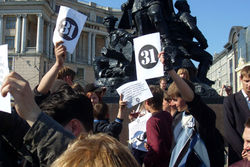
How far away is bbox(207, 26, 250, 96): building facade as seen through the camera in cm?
4256

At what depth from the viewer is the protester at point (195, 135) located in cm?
249

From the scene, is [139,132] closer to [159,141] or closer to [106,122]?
[106,122]

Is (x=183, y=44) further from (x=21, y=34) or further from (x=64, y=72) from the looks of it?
(x=21, y=34)

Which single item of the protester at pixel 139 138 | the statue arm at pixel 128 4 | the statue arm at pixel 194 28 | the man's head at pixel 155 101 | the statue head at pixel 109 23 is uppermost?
the statue arm at pixel 128 4

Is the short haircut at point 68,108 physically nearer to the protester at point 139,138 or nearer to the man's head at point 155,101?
the man's head at point 155,101

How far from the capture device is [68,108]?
68.8 inches

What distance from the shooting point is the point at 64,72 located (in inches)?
141

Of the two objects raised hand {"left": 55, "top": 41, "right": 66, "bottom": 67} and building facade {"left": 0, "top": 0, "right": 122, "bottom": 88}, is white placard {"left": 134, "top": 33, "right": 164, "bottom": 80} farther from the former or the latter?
building facade {"left": 0, "top": 0, "right": 122, "bottom": 88}

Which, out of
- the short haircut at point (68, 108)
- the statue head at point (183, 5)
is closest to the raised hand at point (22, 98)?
the short haircut at point (68, 108)

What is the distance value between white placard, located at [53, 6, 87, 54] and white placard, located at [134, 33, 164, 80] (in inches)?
29.9

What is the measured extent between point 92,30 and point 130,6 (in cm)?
5889

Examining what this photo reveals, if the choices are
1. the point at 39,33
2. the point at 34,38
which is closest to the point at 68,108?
the point at 39,33

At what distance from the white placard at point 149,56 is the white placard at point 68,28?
0.76 metres

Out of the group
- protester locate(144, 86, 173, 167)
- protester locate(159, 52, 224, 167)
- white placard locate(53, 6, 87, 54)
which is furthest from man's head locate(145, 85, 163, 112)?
white placard locate(53, 6, 87, 54)
